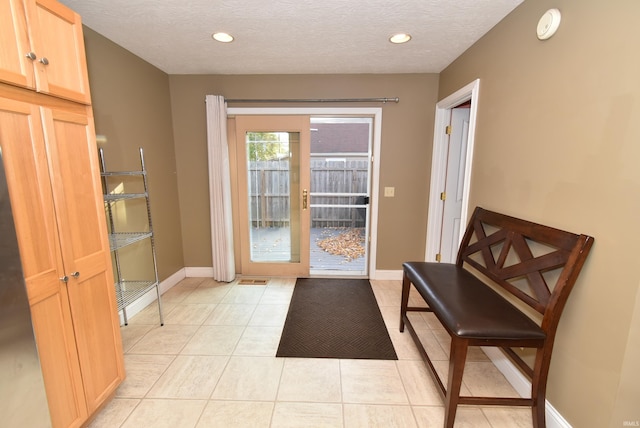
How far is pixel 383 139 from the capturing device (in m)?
3.17

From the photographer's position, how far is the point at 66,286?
1291 mm

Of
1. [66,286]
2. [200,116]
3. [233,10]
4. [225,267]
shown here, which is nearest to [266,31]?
[233,10]

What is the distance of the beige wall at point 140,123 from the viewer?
2160mm

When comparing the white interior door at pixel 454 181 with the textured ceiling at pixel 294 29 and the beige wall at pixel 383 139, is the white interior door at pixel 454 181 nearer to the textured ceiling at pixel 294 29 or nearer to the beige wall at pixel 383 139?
the beige wall at pixel 383 139

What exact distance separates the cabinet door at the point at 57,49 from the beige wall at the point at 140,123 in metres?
0.92

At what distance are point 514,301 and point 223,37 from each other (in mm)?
2948

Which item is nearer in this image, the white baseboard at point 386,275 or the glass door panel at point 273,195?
the glass door panel at point 273,195

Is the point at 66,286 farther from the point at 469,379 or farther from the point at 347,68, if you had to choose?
the point at 347,68

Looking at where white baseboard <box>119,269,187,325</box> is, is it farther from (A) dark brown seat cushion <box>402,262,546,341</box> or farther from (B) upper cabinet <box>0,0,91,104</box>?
(A) dark brown seat cushion <box>402,262,546,341</box>

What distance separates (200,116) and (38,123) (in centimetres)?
214

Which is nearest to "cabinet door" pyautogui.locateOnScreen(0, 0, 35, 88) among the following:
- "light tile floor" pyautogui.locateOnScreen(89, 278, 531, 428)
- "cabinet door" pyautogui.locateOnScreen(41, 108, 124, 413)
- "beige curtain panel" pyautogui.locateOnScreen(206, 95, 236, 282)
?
"cabinet door" pyautogui.locateOnScreen(41, 108, 124, 413)

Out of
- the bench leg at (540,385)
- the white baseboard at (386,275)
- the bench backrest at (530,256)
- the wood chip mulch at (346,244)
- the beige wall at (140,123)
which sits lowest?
the wood chip mulch at (346,244)

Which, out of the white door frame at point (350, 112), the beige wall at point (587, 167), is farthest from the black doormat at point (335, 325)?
the white door frame at point (350, 112)

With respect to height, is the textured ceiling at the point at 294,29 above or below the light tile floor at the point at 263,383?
above
